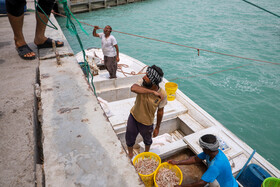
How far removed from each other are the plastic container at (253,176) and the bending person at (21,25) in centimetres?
442

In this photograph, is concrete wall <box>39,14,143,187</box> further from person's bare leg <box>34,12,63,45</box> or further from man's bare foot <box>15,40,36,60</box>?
person's bare leg <box>34,12,63,45</box>

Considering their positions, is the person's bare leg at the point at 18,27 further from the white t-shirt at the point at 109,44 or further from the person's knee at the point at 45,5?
the white t-shirt at the point at 109,44

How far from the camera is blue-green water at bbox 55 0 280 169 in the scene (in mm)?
7727

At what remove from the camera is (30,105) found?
2492 millimetres

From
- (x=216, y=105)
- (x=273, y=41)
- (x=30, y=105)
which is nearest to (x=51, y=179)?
(x=30, y=105)

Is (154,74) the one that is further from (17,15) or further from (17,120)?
(17,15)

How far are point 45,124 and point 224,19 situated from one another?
71.7 feet

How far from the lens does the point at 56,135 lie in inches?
79.7

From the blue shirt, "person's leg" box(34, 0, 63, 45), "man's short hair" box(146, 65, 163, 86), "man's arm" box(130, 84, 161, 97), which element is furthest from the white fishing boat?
"person's leg" box(34, 0, 63, 45)

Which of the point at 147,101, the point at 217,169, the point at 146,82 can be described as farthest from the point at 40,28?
the point at 217,169

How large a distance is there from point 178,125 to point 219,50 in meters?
10.2

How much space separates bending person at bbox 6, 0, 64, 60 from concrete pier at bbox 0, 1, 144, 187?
0.49m

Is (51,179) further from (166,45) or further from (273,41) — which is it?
(273,41)

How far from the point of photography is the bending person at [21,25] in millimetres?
3197
